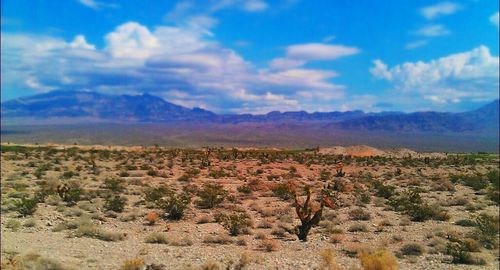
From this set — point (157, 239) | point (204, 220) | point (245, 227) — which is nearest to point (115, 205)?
point (204, 220)

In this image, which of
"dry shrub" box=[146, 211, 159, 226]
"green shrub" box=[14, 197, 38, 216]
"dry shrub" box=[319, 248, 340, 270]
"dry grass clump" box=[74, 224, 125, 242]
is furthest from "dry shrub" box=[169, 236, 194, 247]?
"green shrub" box=[14, 197, 38, 216]

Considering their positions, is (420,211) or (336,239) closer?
(336,239)

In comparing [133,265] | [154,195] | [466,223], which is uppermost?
[154,195]

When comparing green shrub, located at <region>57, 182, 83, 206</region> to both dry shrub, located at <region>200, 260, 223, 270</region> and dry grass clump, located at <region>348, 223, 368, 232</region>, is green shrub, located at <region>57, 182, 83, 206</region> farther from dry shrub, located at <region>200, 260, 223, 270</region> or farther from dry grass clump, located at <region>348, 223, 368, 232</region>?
dry grass clump, located at <region>348, 223, 368, 232</region>

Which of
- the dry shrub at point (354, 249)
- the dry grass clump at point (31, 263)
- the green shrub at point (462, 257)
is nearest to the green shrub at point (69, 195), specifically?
the dry grass clump at point (31, 263)

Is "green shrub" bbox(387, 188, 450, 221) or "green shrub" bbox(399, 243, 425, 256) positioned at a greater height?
"green shrub" bbox(387, 188, 450, 221)

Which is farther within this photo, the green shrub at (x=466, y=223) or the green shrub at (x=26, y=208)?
the green shrub at (x=26, y=208)

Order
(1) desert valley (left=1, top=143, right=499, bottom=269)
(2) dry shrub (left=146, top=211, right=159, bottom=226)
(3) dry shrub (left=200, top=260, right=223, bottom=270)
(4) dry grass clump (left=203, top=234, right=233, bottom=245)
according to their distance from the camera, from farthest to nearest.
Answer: (2) dry shrub (left=146, top=211, right=159, bottom=226)
(4) dry grass clump (left=203, top=234, right=233, bottom=245)
(1) desert valley (left=1, top=143, right=499, bottom=269)
(3) dry shrub (left=200, top=260, right=223, bottom=270)

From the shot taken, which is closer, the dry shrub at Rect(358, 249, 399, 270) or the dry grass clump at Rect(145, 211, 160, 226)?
the dry shrub at Rect(358, 249, 399, 270)

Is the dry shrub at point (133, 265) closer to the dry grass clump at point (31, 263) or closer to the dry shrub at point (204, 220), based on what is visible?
the dry grass clump at point (31, 263)

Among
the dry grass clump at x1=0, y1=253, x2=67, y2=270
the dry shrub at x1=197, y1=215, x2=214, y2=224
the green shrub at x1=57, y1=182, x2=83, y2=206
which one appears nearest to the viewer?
the dry grass clump at x1=0, y1=253, x2=67, y2=270

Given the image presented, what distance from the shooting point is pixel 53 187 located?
27.4 meters

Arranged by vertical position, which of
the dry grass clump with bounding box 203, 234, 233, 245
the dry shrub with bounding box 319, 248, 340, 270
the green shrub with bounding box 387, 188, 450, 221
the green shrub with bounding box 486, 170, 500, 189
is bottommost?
the dry grass clump with bounding box 203, 234, 233, 245

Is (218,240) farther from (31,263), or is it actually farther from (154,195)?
(154,195)
